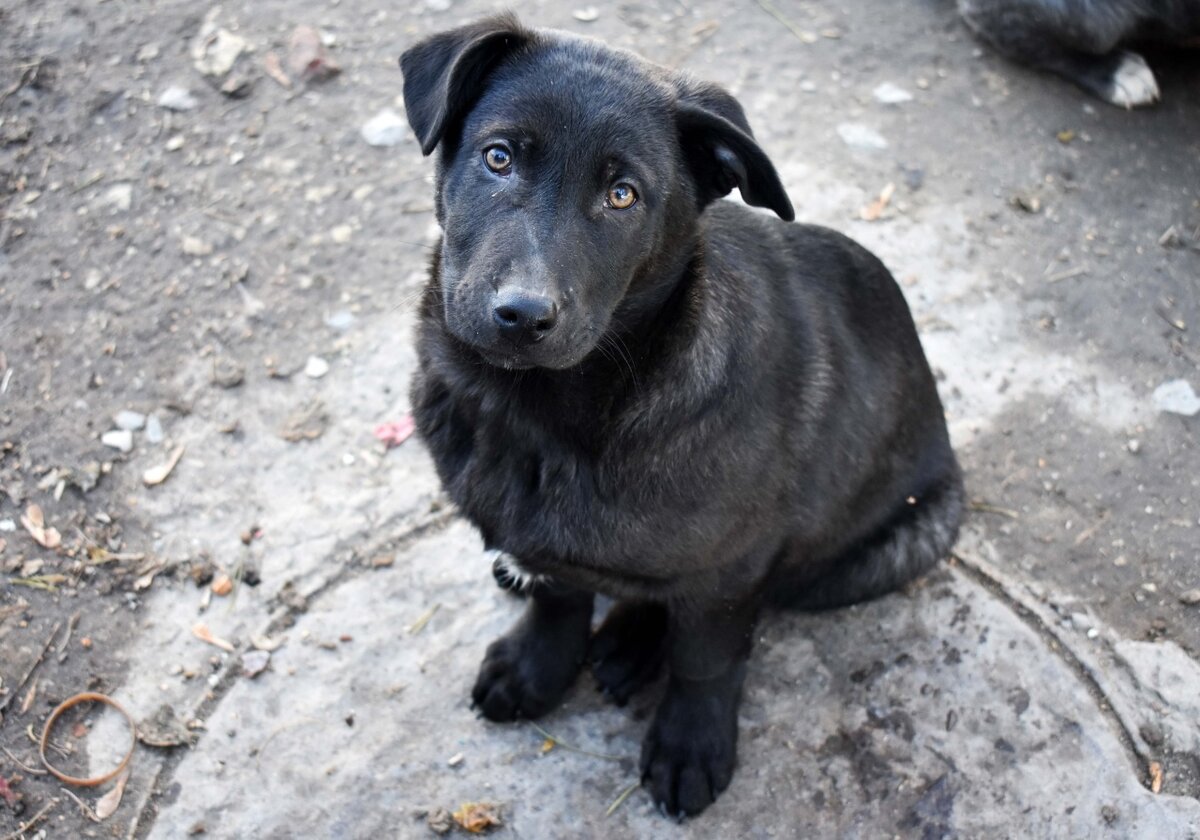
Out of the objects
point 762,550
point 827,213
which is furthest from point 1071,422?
point 762,550

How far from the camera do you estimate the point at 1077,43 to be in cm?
523

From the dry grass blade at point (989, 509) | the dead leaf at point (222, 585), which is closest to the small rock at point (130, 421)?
the dead leaf at point (222, 585)

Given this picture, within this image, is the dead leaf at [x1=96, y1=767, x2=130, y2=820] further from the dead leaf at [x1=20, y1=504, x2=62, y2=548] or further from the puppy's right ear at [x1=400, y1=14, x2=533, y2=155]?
the puppy's right ear at [x1=400, y1=14, x2=533, y2=155]

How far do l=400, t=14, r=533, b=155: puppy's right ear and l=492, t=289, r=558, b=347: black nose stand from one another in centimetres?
44

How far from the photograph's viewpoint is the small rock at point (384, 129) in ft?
16.2

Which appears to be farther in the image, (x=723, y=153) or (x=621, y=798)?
(x=621, y=798)

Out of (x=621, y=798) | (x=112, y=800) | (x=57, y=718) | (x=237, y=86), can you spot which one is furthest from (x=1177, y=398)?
(x=237, y=86)

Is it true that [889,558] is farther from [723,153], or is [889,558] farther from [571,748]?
[723,153]

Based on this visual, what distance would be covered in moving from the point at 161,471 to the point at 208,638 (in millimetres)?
722

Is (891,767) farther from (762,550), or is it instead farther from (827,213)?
(827,213)

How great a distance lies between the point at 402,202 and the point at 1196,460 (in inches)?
125

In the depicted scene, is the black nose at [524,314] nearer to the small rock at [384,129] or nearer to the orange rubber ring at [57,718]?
the orange rubber ring at [57,718]

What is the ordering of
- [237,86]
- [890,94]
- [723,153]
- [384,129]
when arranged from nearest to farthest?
[723,153] → [384,129] → [237,86] → [890,94]

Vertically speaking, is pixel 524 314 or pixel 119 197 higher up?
pixel 524 314
